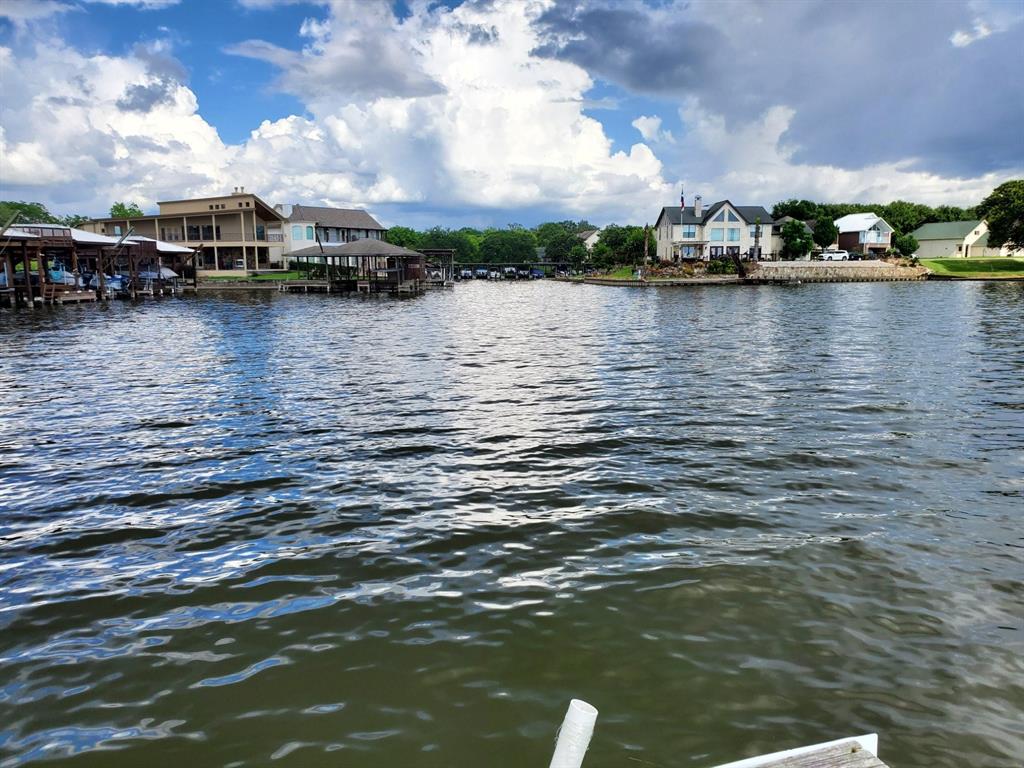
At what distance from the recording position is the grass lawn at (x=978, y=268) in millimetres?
87688

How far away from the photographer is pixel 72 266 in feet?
173

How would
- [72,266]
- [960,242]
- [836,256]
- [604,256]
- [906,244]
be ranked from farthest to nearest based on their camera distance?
[604,256] < [960,242] < [906,244] < [836,256] < [72,266]

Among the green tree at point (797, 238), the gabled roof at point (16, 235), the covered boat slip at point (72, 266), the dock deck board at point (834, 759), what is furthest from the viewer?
the green tree at point (797, 238)

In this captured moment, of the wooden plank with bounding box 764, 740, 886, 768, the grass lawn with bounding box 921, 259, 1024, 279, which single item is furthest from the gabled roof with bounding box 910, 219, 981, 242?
the wooden plank with bounding box 764, 740, 886, 768

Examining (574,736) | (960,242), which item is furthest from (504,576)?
(960,242)

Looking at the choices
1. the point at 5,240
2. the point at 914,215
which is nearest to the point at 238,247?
the point at 5,240

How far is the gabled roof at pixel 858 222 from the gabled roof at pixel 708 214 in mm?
16348

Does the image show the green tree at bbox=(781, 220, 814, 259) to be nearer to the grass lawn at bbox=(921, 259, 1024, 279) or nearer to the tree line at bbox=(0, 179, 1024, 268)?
the tree line at bbox=(0, 179, 1024, 268)

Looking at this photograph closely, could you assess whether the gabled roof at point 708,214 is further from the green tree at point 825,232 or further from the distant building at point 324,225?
the distant building at point 324,225

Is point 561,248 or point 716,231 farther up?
point 561,248

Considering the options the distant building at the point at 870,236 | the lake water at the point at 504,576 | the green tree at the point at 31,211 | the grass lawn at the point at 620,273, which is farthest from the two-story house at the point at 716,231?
the green tree at the point at 31,211

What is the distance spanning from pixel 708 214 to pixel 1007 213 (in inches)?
1521

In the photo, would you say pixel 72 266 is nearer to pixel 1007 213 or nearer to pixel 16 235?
pixel 16 235

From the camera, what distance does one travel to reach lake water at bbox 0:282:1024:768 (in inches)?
171
